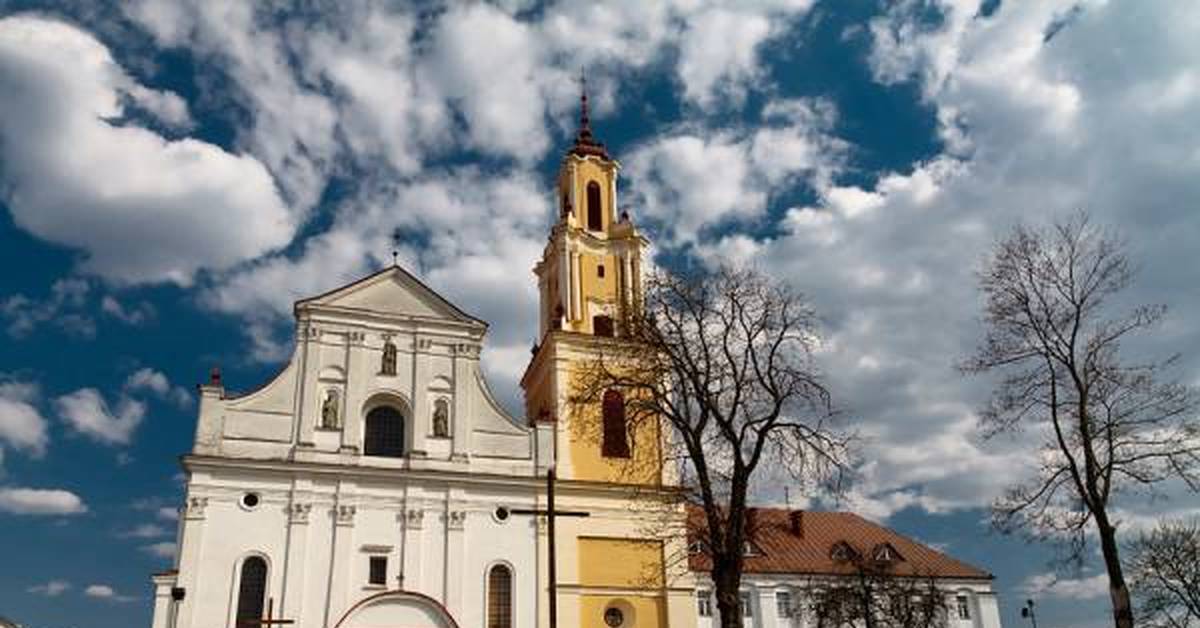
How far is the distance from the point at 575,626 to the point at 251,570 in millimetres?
9778

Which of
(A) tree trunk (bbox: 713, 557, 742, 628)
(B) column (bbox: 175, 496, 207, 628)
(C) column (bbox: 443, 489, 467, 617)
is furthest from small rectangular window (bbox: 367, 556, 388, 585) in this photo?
(A) tree trunk (bbox: 713, 557, 742, 628)

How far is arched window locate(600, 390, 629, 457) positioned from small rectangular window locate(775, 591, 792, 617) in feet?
50.9

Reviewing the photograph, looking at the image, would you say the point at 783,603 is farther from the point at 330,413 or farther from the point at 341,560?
the point at 330,413

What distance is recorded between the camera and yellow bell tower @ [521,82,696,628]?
3081 cm

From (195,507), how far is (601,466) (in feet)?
41.5

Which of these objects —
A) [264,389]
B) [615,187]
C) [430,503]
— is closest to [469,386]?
[430,503]

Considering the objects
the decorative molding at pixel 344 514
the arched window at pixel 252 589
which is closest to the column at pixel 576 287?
the decorative molding at pixel 344 514

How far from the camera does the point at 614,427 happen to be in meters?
33.7

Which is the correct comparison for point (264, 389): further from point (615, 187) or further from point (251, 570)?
point (615, 187)

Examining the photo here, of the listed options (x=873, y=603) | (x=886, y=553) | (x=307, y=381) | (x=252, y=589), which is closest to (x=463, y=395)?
(x=307, y=381)

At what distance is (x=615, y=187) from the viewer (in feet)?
132

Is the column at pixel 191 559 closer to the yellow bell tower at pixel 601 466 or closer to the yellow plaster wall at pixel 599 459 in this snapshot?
the yellow bell tower at pixel 601 466

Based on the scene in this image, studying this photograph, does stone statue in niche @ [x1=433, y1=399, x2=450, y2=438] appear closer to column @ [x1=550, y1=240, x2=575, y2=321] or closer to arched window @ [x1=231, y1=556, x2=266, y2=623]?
column @ [x1=550, y1=240, x2=575, y2=321]

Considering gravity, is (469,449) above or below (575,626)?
above
